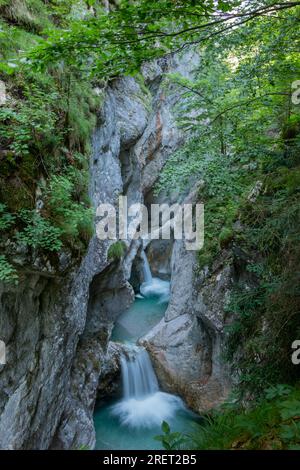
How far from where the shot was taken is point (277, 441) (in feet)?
7.98

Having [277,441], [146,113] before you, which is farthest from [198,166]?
[146,113]

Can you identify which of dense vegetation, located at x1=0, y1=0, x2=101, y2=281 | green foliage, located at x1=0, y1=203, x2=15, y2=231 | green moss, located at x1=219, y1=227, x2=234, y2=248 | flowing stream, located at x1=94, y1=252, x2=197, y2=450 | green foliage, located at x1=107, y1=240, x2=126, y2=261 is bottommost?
flowing stream, located at x1=94, y1=252, x2=197, y2=450

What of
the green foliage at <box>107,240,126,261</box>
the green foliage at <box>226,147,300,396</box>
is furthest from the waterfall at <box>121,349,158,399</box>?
the green foliage at <box>226,147,300,396</box>

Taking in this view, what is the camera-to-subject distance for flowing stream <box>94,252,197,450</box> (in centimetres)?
913

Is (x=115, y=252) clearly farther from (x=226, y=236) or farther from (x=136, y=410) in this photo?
(x=136, y=410)

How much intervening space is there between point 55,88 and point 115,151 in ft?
16.0

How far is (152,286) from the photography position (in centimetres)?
2081

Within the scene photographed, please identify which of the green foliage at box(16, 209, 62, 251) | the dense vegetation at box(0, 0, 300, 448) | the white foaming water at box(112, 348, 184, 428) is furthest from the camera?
the white foaming water at box(112, 348, 184, 428)

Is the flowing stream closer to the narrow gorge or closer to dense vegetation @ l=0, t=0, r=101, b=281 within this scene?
the narrow gorge

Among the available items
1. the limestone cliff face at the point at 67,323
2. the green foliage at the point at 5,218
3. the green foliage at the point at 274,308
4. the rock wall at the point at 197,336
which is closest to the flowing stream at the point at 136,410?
the rock wall at the point at 197,336

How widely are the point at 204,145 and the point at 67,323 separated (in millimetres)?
4462

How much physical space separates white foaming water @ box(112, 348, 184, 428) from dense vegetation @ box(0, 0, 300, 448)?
519 centimetres
